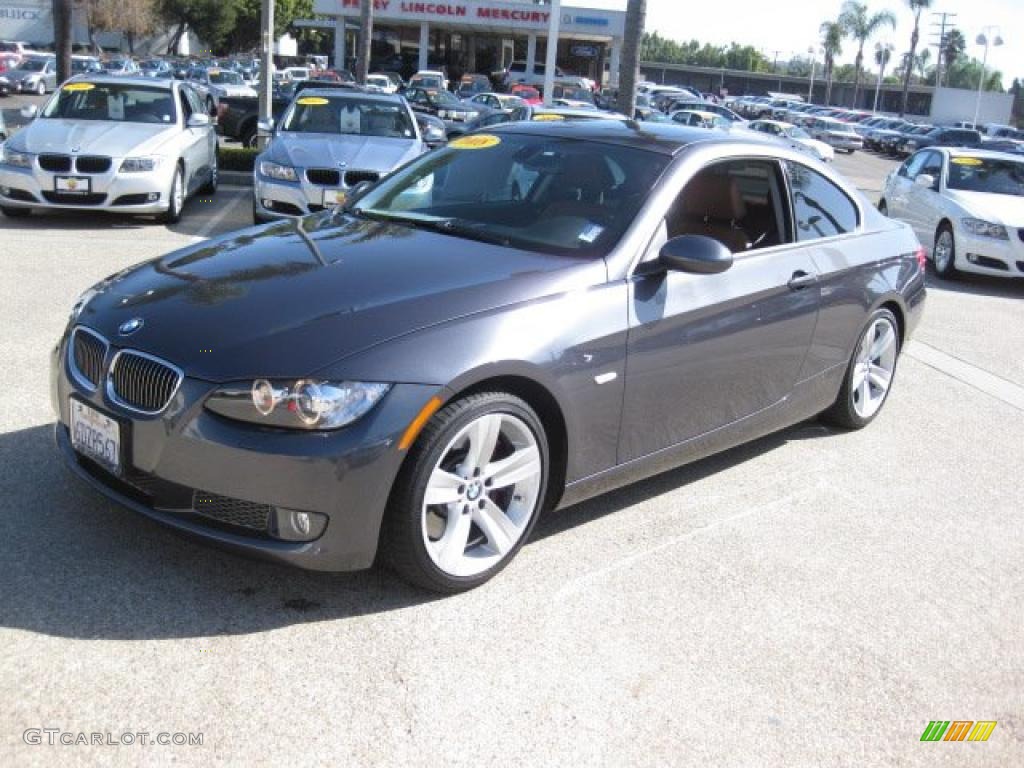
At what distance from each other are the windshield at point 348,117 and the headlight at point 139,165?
5.62 feet

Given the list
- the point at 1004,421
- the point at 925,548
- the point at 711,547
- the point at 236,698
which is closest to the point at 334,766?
the point at 236,698

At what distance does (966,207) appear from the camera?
1236 centimetres

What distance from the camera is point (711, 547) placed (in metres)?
4.35

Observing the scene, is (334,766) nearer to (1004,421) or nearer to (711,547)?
(711,547)

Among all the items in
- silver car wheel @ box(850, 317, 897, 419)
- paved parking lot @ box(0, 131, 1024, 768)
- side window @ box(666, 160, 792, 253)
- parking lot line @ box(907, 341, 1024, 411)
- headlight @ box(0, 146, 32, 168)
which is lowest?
paved parking lot @ box(0, 131, 1024, 768)

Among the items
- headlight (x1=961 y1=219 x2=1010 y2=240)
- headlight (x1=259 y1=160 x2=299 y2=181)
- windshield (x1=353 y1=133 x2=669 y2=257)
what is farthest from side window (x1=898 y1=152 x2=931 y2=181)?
windshield (x1=353 y1=133 x2=669 y2=257)

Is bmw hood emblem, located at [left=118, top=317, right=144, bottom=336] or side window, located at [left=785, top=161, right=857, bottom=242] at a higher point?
side window, located at [left=785, top=161, right=857, bottom=242]

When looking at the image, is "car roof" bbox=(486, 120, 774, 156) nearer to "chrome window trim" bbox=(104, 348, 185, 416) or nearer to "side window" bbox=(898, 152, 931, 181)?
"chrome window trim" bbox=(104, 348, 185, 416)

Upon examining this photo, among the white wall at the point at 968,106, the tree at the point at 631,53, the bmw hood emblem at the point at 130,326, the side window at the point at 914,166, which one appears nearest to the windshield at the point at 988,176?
the side window at the point at 914,166

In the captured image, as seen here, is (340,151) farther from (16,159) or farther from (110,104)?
(16,159)

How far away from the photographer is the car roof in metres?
4.80

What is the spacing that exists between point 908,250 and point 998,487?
1.47 m

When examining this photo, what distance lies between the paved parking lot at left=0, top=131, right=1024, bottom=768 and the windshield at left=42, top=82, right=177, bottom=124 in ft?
23.9

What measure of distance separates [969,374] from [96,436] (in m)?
6.31
